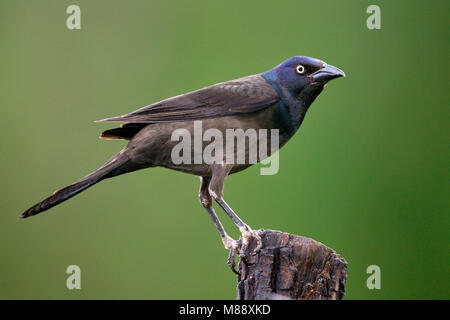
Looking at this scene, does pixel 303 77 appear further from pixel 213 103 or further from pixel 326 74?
pixel 213 103

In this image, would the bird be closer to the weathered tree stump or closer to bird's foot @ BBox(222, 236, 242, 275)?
bird's foot @ BBox(222, 236, 242, 275)

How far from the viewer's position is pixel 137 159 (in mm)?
5133

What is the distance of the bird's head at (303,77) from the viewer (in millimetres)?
5266

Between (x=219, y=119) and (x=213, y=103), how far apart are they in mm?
163

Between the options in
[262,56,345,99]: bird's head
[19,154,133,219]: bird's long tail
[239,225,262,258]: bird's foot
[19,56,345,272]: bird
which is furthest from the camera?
[262,56,345,99]: bird's head

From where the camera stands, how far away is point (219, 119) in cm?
521

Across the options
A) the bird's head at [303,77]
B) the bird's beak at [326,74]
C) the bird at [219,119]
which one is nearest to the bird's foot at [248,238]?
the bird at [219,119]

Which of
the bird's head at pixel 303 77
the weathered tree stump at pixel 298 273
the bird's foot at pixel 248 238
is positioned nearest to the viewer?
the weathered tree stump at pixel 298 273

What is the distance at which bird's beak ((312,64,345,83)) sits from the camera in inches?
203

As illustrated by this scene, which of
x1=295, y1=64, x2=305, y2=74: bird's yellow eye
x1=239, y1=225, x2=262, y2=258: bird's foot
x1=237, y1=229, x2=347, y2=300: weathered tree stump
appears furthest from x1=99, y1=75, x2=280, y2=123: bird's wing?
x1=237, y1=229, x2=347, y2=300: weathered tree stump

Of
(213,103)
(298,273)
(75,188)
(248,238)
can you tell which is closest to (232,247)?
(248,238)

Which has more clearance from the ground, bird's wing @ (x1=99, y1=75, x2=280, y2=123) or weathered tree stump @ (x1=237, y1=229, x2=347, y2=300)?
bird's wing @ (x1=99, y1=75, x2=280, y2=123)

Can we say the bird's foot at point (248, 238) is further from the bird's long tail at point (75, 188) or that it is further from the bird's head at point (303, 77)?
the bird's head at point (303, 77)

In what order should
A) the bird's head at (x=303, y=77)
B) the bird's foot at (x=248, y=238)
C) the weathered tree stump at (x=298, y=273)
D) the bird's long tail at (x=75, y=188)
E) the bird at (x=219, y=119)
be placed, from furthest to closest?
the bird's head at (x=303, y=77)
the bird at (x=219, y=119)
the bird's long tail at (x=75, y=188)
the bird's foot at (x=248, y=238)
the weathered tree stump at (x=298, y=273)
